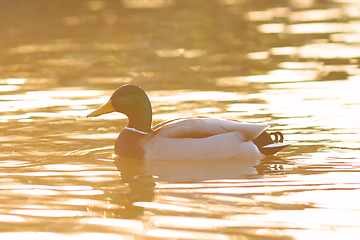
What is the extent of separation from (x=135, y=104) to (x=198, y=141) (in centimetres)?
93

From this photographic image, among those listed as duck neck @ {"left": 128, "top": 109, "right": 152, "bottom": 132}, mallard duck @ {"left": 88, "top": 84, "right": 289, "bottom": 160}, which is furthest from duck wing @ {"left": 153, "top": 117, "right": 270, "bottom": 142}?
duck neck @ {"left": 128, "top": 109, "right": 152, "bottom": 132}

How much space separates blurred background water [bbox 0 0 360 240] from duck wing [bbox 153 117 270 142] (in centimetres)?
32

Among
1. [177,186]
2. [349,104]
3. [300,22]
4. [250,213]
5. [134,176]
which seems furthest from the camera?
[300,22]

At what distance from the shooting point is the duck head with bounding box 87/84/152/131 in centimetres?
833

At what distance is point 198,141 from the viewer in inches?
314

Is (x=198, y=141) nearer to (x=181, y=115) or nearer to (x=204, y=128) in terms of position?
(x=204, y=128)

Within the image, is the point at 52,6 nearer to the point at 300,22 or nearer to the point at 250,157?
the point at 300,22

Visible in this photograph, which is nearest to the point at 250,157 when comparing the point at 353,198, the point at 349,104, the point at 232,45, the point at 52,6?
the point at 353,198

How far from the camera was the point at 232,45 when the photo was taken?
17.0 meters

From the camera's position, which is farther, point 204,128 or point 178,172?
point 204,128

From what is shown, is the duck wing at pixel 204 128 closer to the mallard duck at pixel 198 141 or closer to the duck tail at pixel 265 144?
the mallard duck at pixel 198 141

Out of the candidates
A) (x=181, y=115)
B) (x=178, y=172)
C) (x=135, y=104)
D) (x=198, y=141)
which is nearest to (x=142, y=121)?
(x=135, y=104)

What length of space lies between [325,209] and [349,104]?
4705mm

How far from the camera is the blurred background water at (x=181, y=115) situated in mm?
5859
